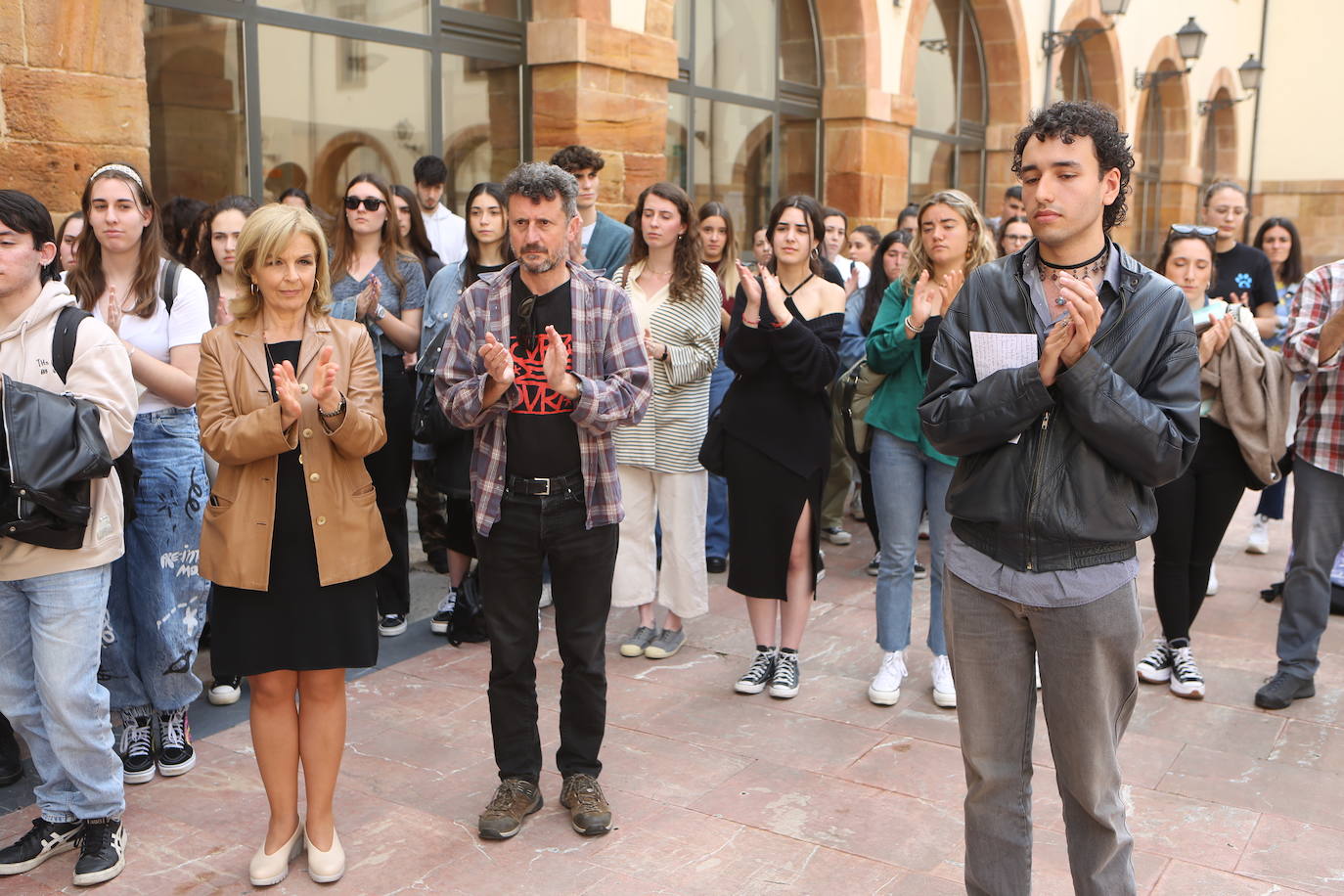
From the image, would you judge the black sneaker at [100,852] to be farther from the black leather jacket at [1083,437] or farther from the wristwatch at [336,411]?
the black leather jacket at [1083,437]

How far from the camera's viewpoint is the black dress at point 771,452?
4.90m

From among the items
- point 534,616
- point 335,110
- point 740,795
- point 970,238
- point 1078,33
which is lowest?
point 740,795

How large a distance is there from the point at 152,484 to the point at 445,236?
3.50 m

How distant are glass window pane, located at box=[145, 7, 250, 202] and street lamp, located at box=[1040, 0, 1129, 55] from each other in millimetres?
11913

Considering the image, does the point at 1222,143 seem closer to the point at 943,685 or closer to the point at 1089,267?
the point at 943,685

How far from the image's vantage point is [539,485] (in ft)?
12.1

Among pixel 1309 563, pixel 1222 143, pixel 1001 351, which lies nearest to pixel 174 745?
pixel 1001 351

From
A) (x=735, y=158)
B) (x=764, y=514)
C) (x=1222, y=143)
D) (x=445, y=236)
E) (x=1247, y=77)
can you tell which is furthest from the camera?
(x=1222, y=143)

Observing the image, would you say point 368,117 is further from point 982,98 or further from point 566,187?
point 982,98

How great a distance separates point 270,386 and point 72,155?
2724 mm

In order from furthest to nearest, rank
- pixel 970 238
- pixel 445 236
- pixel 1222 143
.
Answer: pixel 1222 143 < pixel 445 236 < pixel 970 238

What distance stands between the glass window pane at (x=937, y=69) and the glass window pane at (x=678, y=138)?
4683 millimetres

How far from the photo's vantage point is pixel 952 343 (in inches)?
114

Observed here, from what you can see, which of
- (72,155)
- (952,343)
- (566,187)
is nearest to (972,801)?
(952,343)
